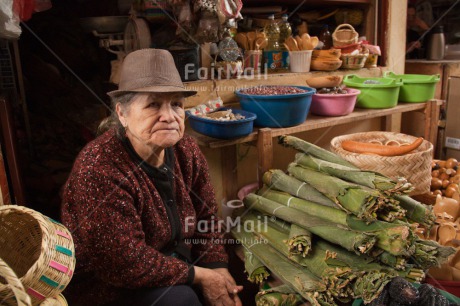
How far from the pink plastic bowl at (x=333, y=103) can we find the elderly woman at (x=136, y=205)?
108 centimetres

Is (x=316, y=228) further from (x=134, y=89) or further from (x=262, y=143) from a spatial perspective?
(x=134, y=89)

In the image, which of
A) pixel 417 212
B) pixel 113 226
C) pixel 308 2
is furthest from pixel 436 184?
pixel 113 226

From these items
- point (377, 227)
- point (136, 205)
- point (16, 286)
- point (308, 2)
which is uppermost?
point (308, 2)

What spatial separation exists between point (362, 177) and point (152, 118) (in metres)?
0.85

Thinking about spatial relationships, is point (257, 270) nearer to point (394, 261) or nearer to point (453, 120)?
point (394, 261)

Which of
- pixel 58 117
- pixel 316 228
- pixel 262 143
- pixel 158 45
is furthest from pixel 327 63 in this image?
pixel 58 117

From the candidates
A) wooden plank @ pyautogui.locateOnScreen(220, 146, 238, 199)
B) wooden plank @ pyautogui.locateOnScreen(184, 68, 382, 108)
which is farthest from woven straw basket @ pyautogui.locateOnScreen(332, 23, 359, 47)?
wooden plank @ pyautogui.locateOnScreen(220, 146, 238, 199)

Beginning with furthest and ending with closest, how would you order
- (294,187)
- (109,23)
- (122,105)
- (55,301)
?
(109,23) < (294,187) < (122,105) < (55,301)

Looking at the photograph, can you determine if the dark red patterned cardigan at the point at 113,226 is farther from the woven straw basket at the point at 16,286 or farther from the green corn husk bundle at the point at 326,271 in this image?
the woven straw basket at the point at 16,286

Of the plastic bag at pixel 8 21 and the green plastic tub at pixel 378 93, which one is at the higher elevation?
the plastic bag at pixel 8 21

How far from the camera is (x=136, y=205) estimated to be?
57.6 inches

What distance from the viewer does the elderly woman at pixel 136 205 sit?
1.37 meters

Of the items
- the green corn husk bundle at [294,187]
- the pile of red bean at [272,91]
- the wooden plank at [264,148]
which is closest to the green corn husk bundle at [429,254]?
the green corn husk bundle at [294,187]

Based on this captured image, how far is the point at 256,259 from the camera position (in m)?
1.76
